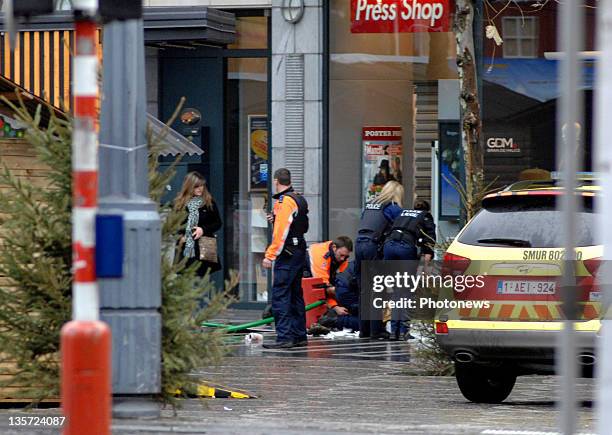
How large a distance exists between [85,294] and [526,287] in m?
5.12

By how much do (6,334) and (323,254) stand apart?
10.0 m

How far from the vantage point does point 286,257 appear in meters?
15.9

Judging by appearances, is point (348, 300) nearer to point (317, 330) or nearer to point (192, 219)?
point (317, 330)

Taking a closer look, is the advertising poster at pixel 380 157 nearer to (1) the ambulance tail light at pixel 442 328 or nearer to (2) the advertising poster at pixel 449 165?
(2) the advertising poster at pixel 449 165

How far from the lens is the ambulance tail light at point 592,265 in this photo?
1026 centimetres

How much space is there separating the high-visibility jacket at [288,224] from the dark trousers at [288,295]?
0.10 m

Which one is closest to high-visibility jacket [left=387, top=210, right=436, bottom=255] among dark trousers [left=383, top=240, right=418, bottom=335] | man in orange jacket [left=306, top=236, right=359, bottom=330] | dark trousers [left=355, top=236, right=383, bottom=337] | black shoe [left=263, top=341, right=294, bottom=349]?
dark trousers [left=383, top=240, right=418, bottom=335]

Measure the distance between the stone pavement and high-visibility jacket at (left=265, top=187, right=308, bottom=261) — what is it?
108 centimetres

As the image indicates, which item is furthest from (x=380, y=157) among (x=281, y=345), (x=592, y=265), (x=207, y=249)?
(x=592, y=265)

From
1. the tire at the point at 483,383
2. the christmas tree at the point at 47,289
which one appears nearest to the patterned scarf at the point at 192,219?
the tire at the point at 483,383

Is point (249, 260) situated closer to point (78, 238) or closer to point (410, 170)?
point (410, 170)

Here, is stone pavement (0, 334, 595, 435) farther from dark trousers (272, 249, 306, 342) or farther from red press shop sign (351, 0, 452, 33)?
red press shop sign (351, 0, 452, 33)

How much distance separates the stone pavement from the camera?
862cm

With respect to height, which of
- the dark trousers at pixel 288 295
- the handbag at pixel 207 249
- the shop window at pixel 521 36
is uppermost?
the shop window at pixel 521 36
